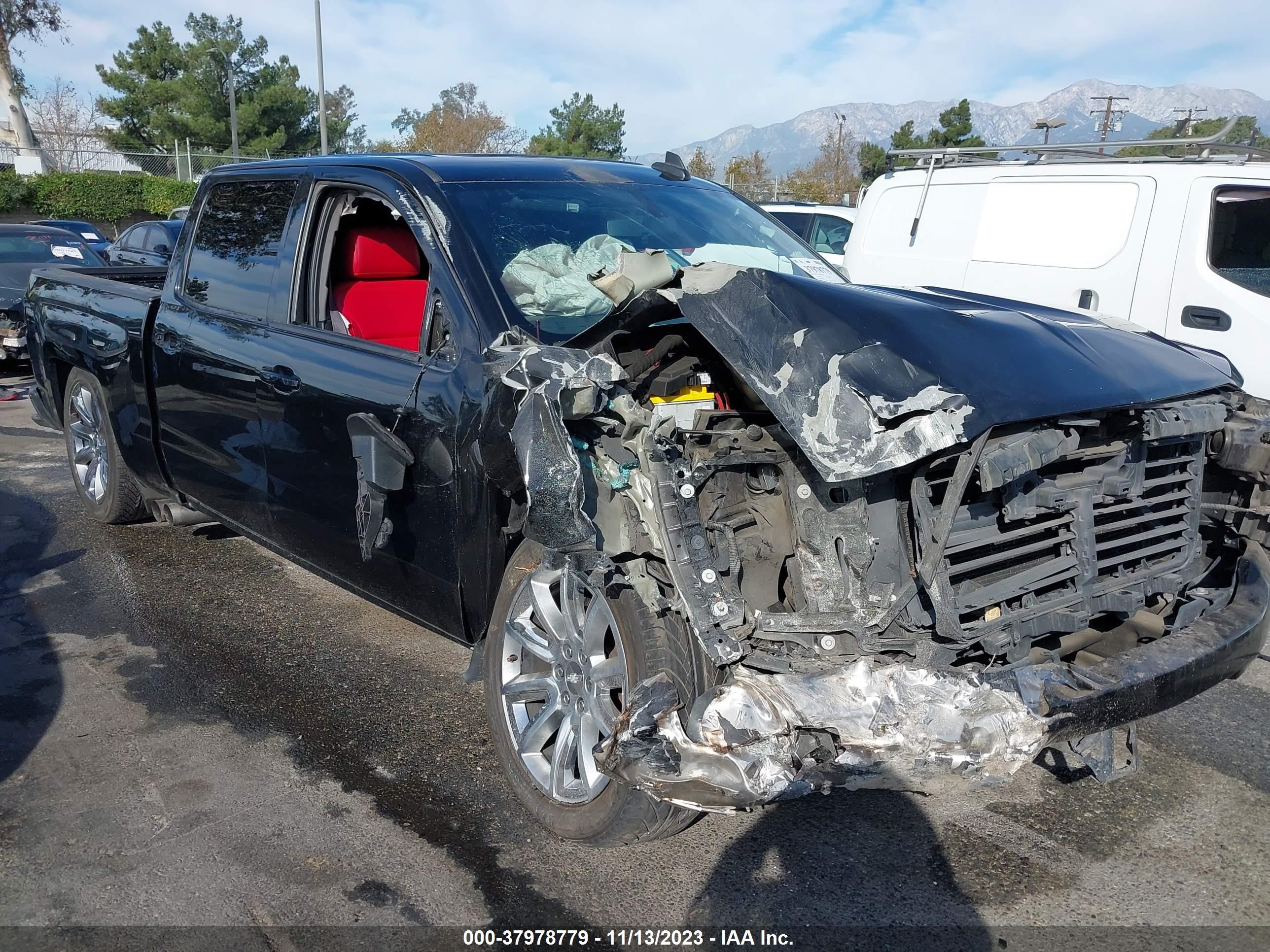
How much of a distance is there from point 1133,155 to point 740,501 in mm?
5996

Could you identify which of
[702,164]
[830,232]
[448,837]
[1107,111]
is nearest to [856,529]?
[448,837]

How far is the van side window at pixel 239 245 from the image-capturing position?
13.8 ft

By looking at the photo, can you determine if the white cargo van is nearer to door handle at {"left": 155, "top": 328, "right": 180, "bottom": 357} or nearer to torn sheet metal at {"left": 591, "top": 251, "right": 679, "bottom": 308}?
torn sheet metal at {"left": 591, "top": 251, "right": 679, "bottom": 308}

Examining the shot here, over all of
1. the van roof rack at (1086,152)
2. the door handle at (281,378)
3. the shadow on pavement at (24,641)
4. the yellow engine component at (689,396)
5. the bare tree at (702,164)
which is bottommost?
the shadow on pavement at (24,641)

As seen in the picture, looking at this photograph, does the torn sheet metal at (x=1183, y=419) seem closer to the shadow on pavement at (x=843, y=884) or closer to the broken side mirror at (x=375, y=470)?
the shadow on pavement at (x=843, y=884)

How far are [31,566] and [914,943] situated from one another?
16.3 ft

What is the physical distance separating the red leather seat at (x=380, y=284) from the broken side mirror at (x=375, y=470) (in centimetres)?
84

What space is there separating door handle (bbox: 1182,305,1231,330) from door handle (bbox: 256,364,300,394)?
5.45 metres

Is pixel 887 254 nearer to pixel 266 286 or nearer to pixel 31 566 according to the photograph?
pixel 266 286

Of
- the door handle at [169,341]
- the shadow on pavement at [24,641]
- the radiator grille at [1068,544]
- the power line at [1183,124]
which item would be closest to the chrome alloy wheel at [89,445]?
the shadow on pavement at [24,641]

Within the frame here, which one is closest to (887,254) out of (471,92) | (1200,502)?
(1200,502)

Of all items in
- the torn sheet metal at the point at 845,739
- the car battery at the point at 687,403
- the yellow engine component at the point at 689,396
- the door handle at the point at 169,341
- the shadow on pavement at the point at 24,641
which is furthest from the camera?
the door handle at the point at 169,341

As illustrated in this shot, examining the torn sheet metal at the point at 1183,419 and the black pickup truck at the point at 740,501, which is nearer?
the black pickup truck at the point at 740,501

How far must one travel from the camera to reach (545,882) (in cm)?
289
